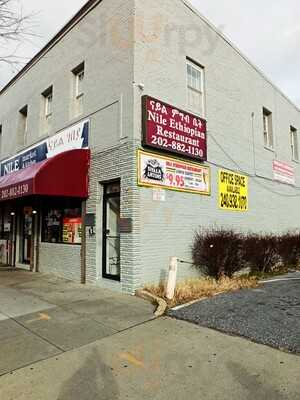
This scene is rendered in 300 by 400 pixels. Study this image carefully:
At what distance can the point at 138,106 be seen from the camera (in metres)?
8.48

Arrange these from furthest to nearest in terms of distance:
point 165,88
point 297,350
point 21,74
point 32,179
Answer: point 21,74
point 165,88
point 32,179
point 297,350

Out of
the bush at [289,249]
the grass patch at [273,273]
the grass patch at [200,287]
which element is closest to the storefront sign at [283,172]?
the bush at [289,249]

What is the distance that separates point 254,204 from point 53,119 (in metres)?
7.67

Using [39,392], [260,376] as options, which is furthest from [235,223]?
[39,392]

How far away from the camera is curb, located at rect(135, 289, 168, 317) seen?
6.50 metres

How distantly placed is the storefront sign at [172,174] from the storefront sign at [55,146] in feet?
7.40

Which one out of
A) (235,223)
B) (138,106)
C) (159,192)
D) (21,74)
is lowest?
(235,223)

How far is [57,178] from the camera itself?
885 cm

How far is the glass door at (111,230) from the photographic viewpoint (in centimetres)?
901

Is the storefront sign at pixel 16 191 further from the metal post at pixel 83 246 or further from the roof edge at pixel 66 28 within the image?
the roof edge at pixel 66 28

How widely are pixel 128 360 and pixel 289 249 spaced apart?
9.89 m

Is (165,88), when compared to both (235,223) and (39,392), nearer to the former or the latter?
(235,223)

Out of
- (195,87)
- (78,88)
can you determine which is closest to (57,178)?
(78,88)

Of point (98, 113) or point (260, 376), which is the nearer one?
point (260, 376)
